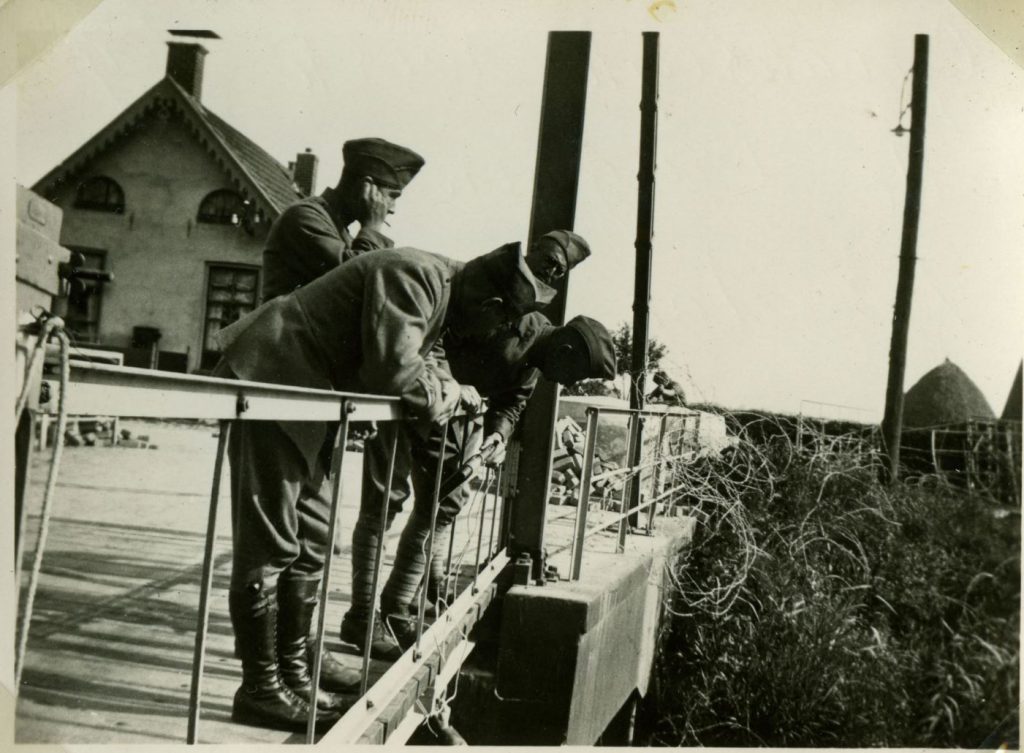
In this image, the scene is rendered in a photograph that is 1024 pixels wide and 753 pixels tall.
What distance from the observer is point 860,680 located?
4.89 metres

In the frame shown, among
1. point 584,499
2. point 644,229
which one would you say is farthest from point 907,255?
point 584,499

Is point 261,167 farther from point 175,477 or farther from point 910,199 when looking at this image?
point 910,199

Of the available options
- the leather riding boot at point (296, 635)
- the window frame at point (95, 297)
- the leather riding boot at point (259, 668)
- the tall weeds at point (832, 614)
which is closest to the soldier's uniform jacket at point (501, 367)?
the leather riding boot at point (296, 635)

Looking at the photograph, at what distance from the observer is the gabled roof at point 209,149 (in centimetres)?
258

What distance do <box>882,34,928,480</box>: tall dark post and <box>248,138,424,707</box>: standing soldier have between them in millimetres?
2158

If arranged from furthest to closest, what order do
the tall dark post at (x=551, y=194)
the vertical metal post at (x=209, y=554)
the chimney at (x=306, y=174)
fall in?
the chimney at (x=306, y=174) < the tall dark post at (x=551, y=194) < the vertical metal post at (x=209, y=554)

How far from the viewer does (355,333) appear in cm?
216

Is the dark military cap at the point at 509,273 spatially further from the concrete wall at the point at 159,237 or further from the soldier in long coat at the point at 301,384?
the concrete wall at the point at 159,237

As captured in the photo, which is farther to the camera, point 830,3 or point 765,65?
point 765,65

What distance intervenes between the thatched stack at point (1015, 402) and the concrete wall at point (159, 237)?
3.66 m

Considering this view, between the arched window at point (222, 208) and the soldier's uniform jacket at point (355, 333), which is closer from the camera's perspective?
the soldier's uniform jacket at point (355, 333)

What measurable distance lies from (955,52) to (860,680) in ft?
12.2

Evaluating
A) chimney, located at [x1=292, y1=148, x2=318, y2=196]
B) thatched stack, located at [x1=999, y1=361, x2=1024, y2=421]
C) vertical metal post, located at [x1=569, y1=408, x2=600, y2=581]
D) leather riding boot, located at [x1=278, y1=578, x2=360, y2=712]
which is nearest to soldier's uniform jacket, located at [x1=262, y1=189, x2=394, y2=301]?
leather riding boot, located at [x1=278, y1=578, x2=360, y2=712]

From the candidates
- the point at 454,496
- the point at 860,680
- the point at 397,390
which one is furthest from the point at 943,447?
the point at 397,390
